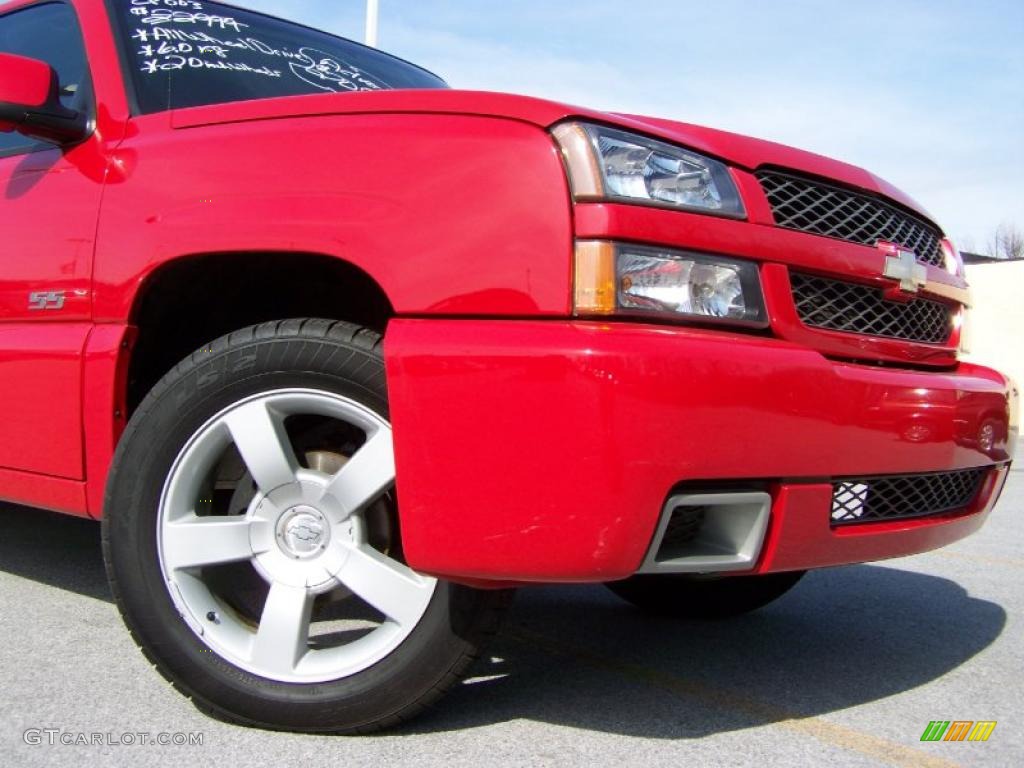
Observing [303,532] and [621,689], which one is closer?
[303,532]

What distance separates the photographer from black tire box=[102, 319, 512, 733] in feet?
7.06

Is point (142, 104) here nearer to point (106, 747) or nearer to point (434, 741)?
point (106, 747)

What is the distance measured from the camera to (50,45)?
3.19m

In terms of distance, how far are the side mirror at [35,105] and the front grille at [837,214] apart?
183cm

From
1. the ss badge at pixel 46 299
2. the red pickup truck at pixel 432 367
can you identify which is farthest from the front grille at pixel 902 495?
the ss badge at pixel 46 299

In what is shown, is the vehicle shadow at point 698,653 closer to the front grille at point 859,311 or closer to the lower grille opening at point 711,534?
the lower grille opening at point 711,534

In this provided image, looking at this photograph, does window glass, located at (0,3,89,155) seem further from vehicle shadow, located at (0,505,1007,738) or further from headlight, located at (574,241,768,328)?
headlight, located at (574,241,768,328)

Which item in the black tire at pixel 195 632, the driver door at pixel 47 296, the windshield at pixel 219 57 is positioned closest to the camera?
the black tire at pixel 195 632

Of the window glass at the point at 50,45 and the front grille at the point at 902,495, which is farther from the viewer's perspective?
the window glass at the point at 50,45

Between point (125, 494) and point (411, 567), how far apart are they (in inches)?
29.1

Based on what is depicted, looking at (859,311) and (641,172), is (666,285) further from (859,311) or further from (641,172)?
(859,311)

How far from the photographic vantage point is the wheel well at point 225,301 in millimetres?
2520

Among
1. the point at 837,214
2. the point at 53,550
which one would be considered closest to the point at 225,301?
the point at 837,214

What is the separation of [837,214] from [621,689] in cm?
130
